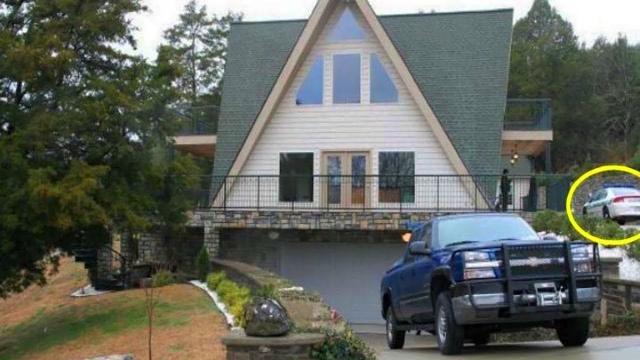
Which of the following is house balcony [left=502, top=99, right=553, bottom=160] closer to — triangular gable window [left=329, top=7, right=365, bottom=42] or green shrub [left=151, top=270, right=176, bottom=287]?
triangular gable window [left=329, top=7, right=365, bottom=42]

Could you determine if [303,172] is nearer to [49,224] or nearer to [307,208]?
[307,208]

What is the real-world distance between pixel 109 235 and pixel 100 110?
153 inches

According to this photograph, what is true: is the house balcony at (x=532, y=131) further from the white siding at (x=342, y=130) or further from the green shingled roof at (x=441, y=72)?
the white siding at (x=342, y=130)

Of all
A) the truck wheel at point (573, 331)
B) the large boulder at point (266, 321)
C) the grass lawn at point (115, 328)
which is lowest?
the grass lawn at point (115, 328)

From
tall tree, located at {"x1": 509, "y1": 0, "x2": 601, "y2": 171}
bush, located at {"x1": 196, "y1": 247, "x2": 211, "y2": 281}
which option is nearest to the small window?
bush, located at {"x1": 196, "y1": 247, "x2": 211, "y2": 281}

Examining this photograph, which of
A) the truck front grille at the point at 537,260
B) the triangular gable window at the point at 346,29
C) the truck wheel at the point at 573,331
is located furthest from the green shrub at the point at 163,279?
the truck front grille at the point at 537,260

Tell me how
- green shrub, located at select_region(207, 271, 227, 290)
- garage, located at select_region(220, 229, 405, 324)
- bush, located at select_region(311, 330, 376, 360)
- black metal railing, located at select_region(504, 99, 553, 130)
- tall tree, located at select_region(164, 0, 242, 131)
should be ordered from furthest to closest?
tall tree, located at select_region(164, 0, 242, 131) → black metal railing, located at select_region(504, 99, 553, 130) → garage, located at select_region(220, 229, 405, 324) → green shrub, located at select_region(207, 271, 227, 290) → bush, located at select_region(311, 330, 376, 360)

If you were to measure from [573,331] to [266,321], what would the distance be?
486 centimetres

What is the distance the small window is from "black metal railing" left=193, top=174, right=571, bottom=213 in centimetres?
276

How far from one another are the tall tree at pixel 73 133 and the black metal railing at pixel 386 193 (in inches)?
256

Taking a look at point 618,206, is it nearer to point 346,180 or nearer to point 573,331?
point 346,180

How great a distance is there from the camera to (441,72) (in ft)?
100

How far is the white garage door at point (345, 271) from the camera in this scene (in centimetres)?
2830

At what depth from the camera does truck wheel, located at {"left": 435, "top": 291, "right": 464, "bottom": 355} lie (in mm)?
10898
